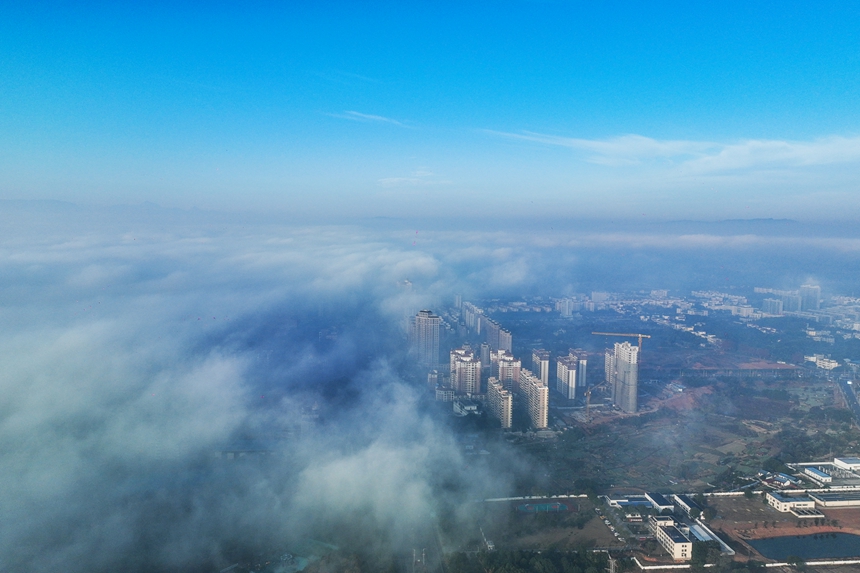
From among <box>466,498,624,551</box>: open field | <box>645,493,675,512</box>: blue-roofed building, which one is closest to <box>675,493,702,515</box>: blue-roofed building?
<box>645,493,675,512</box>: blue-roofed building

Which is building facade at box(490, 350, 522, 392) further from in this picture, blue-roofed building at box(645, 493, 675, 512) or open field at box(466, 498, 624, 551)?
open field at box(466, 498, 624, 551)

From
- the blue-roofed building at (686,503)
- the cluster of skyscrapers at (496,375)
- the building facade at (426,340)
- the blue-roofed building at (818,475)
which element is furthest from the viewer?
the building facade at (426,340)

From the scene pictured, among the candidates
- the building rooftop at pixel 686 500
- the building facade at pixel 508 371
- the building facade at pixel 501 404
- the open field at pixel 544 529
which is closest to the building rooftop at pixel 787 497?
the building rooftop at pixel 686 500

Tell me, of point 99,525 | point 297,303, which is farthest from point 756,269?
point 99,525

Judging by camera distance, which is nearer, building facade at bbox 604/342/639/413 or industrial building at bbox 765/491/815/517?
industrial building at bbox 765/491/815/517

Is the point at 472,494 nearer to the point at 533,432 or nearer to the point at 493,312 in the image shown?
the point at 533,432

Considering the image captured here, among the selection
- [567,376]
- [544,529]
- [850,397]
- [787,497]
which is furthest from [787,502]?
[850,397]

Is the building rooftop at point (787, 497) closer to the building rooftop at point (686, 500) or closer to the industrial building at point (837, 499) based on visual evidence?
the industrial building at point (837, 499)

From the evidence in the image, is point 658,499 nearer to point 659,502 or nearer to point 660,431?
point 659,502

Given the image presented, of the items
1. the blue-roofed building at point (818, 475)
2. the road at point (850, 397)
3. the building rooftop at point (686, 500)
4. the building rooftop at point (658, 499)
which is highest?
the building rooftop at point (658, 499)

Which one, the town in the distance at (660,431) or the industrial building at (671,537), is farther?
the town in the distance at (660,431)

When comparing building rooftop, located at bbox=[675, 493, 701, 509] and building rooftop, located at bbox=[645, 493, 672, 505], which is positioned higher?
building rooftop, located at bbox=[645, 493, 672, 505]
